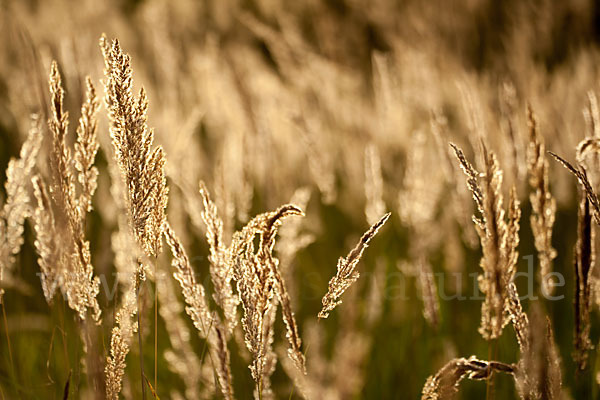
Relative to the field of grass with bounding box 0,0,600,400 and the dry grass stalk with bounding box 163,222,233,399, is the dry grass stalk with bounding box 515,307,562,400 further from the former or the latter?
the dry grass stalk with bounding box 163,222,233,399

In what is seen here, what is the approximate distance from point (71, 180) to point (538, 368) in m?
0.96

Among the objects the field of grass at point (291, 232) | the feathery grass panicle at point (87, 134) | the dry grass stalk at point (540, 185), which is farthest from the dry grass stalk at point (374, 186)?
the feathery grass panicle at point (87, 134)

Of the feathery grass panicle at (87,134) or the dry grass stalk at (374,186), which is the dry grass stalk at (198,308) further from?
the dry grass stalk at (374,186)

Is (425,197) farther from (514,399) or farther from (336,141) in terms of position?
(336,141)

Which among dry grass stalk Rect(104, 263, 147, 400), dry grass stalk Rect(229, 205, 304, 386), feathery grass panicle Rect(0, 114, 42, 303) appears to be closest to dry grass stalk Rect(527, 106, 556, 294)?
dry grass stalk Rect(229, 205, 304, 386)

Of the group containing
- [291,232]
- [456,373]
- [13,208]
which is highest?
[291,232]

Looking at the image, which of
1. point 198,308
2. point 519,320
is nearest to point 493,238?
point 519,320

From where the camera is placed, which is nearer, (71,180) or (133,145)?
(133,145)

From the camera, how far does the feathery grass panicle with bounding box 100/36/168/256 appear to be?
42.2 inches

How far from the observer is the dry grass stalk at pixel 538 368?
1128 mm

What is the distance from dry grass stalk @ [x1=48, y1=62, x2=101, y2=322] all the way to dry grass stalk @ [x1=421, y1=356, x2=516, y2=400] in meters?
0.66

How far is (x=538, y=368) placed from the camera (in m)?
1.17

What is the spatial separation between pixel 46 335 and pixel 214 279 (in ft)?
4.62

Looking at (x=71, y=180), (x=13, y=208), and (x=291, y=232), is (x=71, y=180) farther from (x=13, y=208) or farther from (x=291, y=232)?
(x=291, y=232)
